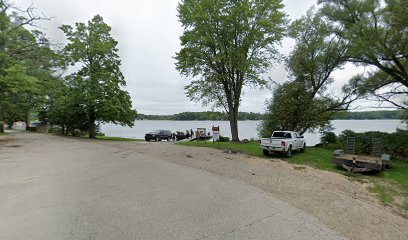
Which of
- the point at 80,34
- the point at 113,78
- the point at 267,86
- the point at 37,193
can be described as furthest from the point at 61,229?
the point at 80,34

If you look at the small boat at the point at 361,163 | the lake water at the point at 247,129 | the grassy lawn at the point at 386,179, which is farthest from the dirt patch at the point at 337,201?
the lake water at the point at 247,129

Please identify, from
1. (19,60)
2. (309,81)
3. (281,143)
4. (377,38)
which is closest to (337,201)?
(281,143)

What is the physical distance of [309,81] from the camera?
73.3 ft

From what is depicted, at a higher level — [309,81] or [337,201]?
[309,81]

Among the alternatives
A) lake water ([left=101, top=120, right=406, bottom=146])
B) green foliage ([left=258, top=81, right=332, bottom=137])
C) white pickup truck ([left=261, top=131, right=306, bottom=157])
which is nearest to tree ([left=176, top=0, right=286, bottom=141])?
green foliage ([left=258, top=81, right=332, bottom=137])

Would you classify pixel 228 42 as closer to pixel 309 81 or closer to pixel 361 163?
pixel 309 81

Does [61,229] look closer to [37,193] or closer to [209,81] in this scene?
[37,193]

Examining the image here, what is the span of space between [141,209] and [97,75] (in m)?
24.5

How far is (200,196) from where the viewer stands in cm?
564

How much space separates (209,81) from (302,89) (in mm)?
9012

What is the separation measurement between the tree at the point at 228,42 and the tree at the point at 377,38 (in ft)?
16.8

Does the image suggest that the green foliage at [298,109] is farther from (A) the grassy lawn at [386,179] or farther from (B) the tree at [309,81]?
(A) the grassy lawn at [386,179]

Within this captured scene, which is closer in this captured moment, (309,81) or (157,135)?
(309,81)

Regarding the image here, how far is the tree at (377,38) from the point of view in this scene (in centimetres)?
1415
